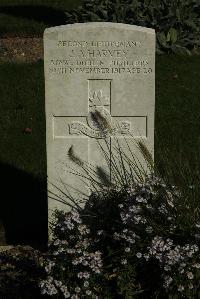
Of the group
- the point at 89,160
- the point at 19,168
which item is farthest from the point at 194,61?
the point at 89,160

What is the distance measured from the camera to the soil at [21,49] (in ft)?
41.6

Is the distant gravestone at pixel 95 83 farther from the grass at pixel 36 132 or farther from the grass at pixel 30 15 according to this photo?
the grass at pixel 30 15

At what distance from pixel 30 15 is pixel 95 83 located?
11.3 m

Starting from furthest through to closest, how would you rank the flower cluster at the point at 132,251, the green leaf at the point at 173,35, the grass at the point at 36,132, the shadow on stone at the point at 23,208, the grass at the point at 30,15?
the grass at the point at 30,15
the green leaf at the point at 173,35
the grass at the point at 36,132
the shadow on stone at the point at 23,208
the flower cluster at the point at 132,251

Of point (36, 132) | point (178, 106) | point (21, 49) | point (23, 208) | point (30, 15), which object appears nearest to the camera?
point (23, 208)

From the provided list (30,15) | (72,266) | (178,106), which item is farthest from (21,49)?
(72,266)

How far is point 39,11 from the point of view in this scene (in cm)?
1736

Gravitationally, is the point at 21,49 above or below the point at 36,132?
above

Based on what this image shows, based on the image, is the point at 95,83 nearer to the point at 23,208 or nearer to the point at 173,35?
the point at 23,208

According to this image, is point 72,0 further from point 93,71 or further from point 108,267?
point 108,267

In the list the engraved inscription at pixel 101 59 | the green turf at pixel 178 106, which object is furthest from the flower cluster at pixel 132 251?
the green turf at pixel 178 106

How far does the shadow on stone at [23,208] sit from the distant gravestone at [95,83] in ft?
2.98

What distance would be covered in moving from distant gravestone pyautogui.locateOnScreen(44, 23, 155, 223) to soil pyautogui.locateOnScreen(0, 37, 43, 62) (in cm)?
670

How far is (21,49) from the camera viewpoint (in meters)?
13.1
